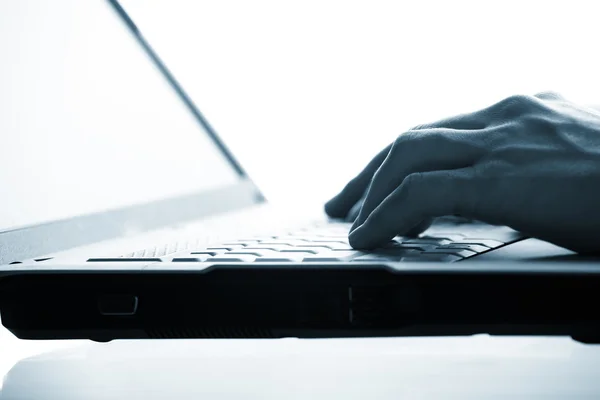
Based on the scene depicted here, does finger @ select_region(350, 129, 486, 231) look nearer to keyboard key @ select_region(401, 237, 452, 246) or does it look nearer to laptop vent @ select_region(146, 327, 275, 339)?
keyboard key @ select_region(401, 237, 452, 246)

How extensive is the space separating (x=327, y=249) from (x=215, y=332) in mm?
140

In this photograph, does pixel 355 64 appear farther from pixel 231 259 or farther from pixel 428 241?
pixel 231 259

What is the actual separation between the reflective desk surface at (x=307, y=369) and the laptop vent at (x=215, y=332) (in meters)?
0.04

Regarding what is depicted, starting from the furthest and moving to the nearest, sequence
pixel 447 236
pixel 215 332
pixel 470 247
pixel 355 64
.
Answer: pixel 355 64 → pixel 447 236 → pixel 470 247 → pixel 215 332

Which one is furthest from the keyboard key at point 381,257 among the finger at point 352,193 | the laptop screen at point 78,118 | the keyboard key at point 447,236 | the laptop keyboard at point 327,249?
the laptop screen at point 78,118

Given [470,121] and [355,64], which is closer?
[470,121]

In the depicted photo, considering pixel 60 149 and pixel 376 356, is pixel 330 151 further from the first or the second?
pixel 376 356

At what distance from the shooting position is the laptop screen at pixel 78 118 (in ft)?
2.13

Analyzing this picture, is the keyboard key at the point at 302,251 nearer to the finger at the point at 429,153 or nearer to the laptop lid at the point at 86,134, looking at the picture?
the finger at the point at 429,153

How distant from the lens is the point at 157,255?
441 millimetres

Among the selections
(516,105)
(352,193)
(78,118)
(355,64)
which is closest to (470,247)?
(516,105)

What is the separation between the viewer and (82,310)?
0.36 meters

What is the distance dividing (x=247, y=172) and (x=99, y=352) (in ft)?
3.17

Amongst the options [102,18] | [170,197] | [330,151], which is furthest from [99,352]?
[330,151]
